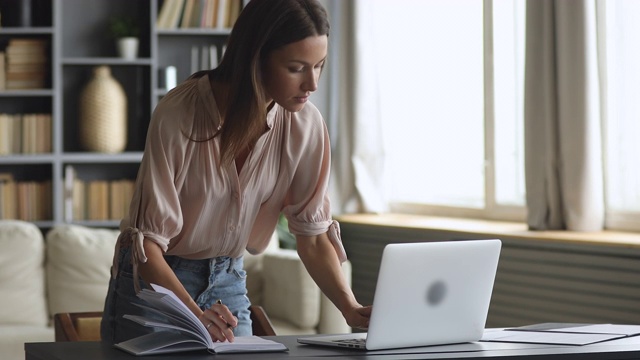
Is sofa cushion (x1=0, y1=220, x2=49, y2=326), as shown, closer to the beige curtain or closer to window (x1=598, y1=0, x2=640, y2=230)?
the beige curtain

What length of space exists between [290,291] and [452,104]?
1279 millimetres

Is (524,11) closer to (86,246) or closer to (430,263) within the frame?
(86,246)

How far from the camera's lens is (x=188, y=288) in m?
2.11

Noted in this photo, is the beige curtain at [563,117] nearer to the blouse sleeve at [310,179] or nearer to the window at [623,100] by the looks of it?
the window at [623,100]

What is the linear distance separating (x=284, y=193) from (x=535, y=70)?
2.15 meters

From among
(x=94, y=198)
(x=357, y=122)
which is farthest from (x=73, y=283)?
(x=357, y=122)

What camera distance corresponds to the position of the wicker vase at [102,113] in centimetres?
523

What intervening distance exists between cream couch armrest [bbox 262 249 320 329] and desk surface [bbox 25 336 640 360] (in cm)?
236

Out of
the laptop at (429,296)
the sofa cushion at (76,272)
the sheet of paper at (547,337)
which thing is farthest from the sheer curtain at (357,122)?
the laptop at (429,296)

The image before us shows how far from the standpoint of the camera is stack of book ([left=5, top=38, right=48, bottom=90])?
5172 millimetres

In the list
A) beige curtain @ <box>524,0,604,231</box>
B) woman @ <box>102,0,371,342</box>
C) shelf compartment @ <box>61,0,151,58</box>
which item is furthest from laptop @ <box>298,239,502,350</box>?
shelf compartment @ <box>61,0,151,58</box>

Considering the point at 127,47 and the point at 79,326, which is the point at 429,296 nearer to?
the point at 79,326

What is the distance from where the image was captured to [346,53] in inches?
207

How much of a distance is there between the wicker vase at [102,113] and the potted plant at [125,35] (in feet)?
0.44
